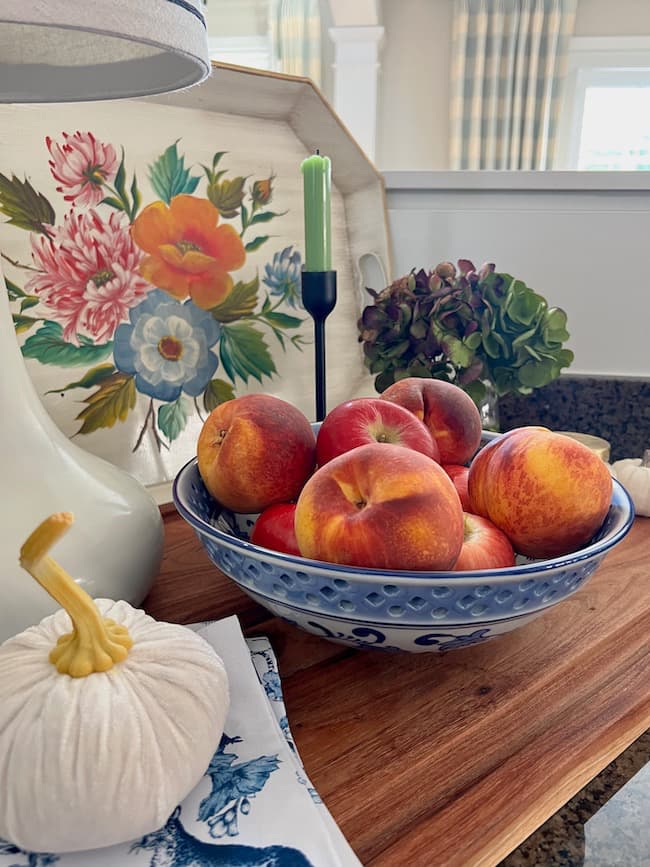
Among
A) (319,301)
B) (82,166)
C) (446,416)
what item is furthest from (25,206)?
(446,416)

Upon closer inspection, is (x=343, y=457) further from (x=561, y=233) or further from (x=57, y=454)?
(x=561, y=233)

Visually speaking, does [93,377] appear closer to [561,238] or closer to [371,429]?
[371,429]

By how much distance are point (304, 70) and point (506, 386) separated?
4007mm

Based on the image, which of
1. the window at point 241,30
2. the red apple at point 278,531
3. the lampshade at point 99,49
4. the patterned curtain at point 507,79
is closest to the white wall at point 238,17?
the window at point 241,30

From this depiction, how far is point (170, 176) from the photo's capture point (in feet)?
2.18

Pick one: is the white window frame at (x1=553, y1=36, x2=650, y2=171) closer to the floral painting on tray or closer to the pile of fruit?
the floral painting on tray

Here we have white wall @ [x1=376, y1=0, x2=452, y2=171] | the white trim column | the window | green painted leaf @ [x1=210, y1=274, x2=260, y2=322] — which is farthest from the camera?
the window

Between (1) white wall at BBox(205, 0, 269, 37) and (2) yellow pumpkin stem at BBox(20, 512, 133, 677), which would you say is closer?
(2) yellow pumpkin stem at BBox(20, 512, 133, 677)

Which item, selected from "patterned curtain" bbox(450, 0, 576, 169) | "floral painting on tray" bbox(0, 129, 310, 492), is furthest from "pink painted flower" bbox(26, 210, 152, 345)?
"patterned curtain" bbox(450, 0, 576, 169)

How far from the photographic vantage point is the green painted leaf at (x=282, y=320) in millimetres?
760

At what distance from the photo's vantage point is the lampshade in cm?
25

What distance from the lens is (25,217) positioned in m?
0.58

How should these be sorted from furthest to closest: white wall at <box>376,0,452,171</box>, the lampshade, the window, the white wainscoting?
the window, white wall at <box>376,0,452,171</box>, the white wainscoting, the lampshade

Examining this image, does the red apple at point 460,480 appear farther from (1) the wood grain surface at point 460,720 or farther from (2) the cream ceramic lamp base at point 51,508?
(2) the cream ceramic lamp base at point 51,508
